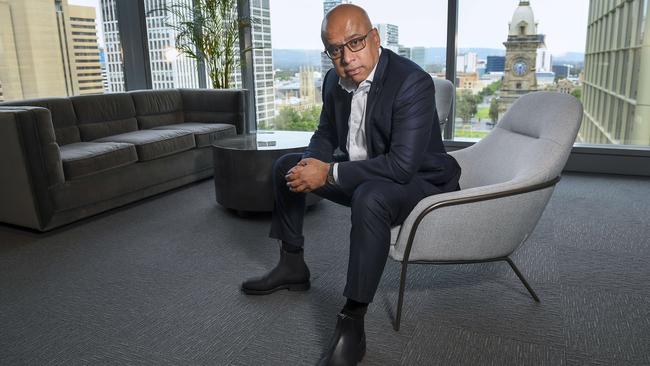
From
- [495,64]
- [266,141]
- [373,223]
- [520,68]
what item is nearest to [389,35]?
[495,64]

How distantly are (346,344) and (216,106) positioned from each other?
354cm

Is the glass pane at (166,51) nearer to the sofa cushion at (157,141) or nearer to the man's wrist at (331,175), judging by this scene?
the sofa cushion at (157,141)

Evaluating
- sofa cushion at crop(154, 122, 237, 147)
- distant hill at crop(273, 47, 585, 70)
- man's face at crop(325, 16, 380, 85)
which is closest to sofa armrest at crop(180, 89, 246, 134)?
sofa cushion at crop(154, 122, 237, 147)

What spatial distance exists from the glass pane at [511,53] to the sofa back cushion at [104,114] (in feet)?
10.1

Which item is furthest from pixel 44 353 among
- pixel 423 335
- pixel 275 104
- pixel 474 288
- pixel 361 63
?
pixel 275 104

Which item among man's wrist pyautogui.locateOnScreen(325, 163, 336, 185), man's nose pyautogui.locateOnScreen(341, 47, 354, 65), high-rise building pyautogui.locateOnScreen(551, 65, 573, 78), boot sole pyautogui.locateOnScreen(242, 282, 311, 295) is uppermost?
man's nose pyautogui.locateOnScreen(341, 47, 354, 65)

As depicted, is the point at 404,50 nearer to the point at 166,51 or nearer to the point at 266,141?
the point at 266,141

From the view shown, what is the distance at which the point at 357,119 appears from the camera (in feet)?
6.42

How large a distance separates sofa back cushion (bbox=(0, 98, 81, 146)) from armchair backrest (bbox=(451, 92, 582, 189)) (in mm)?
2961

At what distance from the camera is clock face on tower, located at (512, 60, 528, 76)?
4566mm

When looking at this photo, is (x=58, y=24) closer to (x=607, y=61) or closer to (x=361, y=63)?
(x=361, y=63)

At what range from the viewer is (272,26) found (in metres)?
5.62

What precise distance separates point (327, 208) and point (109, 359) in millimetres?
1911

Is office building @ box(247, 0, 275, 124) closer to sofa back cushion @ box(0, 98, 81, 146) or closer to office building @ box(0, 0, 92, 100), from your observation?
office building @ box(0, 0, 92, 100)
